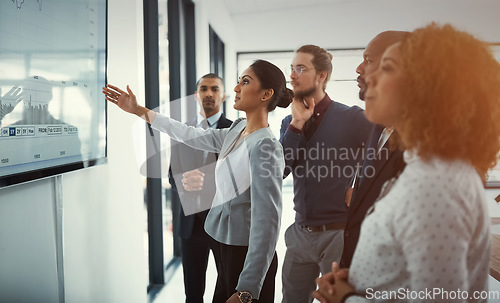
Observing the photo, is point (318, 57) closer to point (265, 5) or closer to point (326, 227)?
point (326, 227)

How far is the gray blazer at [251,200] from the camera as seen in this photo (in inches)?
47.2

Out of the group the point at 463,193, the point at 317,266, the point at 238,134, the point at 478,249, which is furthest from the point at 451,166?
the point at 317,266

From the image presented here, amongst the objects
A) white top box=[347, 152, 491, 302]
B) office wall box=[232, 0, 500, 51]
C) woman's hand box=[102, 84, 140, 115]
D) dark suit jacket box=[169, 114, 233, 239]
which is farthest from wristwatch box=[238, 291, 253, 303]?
office wall box=[232, 0, 500, 51]

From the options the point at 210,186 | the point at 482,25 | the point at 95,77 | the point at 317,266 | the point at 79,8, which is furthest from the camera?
the point at 482,25

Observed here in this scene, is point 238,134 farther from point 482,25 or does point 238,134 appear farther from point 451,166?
point 482,25

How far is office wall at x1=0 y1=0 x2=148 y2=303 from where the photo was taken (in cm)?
116

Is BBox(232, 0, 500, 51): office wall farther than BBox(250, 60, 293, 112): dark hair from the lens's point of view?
Yes

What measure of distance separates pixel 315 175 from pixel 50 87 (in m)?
1.13

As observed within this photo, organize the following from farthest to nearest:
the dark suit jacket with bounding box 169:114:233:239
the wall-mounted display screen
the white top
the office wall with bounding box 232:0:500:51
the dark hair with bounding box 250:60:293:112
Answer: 1. the office wall with bounding box 232:0:500:51
2. the dark suit jacket with bounding box 169:114:233:239
3. the dark hair with bounding box 250:60:293:112
4. the wall-mounted display screen
5. the white top

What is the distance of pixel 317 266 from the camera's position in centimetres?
170

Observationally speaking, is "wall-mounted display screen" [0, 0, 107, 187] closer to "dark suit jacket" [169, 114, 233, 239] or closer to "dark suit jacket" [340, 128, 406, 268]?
"dark suit jacket" [169, 114, 233, 239]

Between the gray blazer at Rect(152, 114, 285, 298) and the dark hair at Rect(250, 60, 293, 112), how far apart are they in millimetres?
160

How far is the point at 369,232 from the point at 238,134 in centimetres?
85

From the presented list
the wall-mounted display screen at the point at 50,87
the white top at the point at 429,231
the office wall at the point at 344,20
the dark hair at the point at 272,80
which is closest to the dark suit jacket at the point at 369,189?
the white top at the point at 429,231
